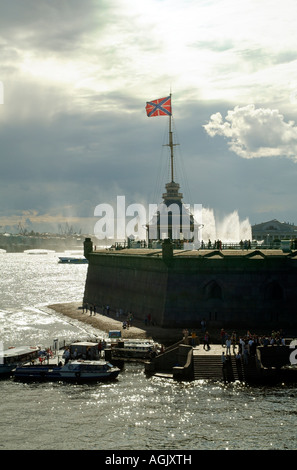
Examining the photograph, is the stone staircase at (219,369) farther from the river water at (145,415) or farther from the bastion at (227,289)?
the bastion at (227,289)

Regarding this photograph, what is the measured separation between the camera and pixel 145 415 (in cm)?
3362

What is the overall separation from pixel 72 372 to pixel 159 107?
41864mm

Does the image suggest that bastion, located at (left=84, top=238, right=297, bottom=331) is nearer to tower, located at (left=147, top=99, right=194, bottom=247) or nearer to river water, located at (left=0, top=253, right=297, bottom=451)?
river water, located at (left=0, top=253, right=297, bottom=451)

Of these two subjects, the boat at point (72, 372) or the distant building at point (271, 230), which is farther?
the distant building at point (271, 230)

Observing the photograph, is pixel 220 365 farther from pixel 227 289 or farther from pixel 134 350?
pixel 227 289

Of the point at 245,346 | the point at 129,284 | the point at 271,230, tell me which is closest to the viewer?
the point at 245,346

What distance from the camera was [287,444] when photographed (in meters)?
29.3

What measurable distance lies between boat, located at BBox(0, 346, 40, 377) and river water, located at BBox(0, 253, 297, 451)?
1507 mm

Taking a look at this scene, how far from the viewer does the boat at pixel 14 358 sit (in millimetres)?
44125

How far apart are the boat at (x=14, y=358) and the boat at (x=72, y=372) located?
4.80ft

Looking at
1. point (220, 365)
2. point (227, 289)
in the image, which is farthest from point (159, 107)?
point (220, 365)

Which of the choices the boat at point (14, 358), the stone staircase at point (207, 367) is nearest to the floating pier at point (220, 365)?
the stone staircase at point (207, 367)
